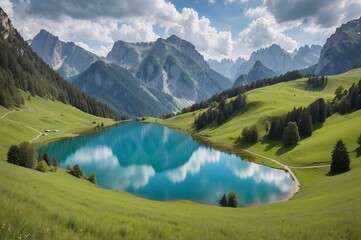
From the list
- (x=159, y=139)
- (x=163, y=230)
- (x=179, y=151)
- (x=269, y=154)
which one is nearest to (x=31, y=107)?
(x=159, y=139)

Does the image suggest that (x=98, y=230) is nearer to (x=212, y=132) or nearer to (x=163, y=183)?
(x=163, y=183)

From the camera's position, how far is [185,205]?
49719mm

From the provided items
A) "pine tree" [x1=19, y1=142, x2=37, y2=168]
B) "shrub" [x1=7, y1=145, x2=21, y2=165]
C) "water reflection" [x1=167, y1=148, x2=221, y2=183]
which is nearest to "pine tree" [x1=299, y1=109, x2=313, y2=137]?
"water reflection" [x1=167, y1=148, x2=221, y2=183]

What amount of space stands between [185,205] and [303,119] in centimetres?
9435

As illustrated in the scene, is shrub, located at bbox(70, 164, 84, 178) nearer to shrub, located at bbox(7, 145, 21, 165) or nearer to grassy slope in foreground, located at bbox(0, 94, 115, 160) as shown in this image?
shrub, located at bbox(7, 145, 21, 165)

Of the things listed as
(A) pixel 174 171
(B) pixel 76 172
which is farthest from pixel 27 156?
(A) pixel 174 171

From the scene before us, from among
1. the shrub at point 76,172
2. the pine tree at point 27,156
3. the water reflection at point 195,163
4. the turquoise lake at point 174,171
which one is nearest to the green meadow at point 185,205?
the shrub at point 76,172

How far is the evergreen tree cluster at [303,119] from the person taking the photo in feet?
411

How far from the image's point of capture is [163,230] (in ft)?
36.1

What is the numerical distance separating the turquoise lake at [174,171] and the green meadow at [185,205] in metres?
8.98

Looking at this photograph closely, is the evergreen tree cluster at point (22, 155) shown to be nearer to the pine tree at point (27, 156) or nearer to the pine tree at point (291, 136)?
the pine tree at point (27, 156)

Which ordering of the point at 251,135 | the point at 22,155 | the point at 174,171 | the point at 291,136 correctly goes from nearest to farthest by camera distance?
1. the point at 22,155
2. the point at 174,171
3. the point at 291,136
4. the point at 251,135

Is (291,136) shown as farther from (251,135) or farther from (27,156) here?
(27,156)

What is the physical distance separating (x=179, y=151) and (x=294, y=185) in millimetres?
72166
